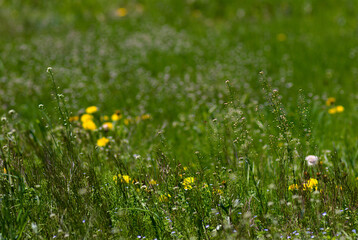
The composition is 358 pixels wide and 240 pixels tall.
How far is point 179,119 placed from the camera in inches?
201

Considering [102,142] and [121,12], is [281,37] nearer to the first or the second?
[121,12]

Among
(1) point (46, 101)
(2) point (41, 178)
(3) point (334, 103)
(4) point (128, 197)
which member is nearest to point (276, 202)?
(4) point (128, 197)

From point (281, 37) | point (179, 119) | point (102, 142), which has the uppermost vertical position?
point (281, 37)

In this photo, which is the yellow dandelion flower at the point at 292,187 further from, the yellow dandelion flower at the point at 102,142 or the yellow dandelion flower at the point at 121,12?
the yellow dandelion flower at the point at 121,12

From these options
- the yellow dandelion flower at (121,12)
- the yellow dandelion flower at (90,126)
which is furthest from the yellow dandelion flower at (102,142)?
the yellow dandelion flower at (121,12)

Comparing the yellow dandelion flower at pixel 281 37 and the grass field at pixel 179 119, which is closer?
the grass field at pixel 179 119

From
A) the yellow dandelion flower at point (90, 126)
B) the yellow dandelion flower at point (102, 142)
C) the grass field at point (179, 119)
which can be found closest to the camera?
the grass field at point (179, 119)

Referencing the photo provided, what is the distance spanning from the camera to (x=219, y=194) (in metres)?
2.65

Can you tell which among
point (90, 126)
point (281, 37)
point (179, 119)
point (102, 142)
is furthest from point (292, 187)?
point (281, 37)

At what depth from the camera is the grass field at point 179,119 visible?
254 cm

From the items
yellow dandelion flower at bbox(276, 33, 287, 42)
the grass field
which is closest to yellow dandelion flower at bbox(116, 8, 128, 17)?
the grass field

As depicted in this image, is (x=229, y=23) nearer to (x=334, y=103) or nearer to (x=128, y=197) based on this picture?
(x=334, y=103)

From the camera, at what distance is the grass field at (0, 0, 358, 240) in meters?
2.54

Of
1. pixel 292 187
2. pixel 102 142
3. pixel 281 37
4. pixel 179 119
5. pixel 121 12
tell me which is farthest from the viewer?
pixel 121 12
